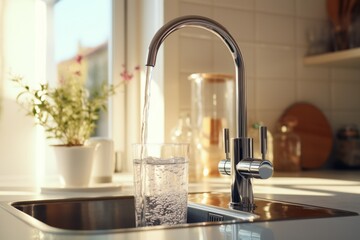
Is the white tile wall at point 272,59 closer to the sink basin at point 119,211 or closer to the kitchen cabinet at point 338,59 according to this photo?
the kitchen cabinet at point 338,59

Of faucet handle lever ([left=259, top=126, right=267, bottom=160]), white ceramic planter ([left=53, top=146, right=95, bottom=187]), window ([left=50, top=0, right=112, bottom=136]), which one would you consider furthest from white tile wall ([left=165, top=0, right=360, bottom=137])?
faucet handle lever ([left=259, top=126, right=267, bottom=160])

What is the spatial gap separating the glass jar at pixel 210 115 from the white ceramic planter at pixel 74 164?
0.45 metres

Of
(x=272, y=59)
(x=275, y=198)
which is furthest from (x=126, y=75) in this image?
(x=275, y=198)

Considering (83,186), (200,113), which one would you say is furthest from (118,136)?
(83,186)

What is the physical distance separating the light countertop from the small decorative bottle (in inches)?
3.6

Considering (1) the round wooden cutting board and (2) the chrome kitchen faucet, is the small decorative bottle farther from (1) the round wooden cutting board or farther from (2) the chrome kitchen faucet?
(2) the chrome kitchen faucet

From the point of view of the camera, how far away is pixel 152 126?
200 centimetres

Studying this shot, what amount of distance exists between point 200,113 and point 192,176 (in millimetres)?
218

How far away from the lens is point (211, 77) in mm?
1935

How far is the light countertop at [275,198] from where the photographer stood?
817 millimetres

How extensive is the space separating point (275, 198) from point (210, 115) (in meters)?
0.72

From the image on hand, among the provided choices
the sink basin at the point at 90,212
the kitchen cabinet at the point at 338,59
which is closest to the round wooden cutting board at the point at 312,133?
the kitchen cabinet at the point at 338,59

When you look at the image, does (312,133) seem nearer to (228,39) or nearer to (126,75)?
(126,75)

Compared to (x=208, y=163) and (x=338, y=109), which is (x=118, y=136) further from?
→ (x=338, y=109)
